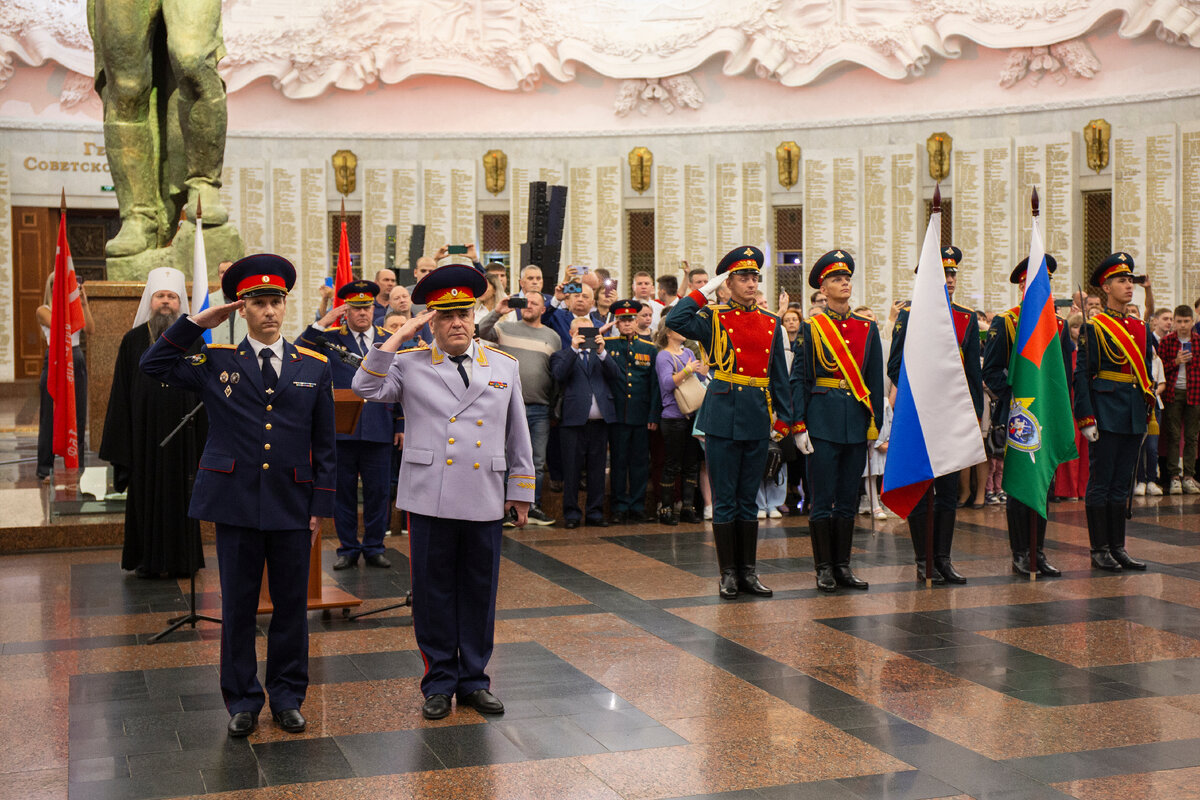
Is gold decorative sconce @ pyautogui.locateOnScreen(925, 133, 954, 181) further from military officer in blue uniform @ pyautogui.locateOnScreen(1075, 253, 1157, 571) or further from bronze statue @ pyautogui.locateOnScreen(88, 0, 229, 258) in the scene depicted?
bronze statue @ pyautogui.locateOnScreen(88, 0, 229, 258)

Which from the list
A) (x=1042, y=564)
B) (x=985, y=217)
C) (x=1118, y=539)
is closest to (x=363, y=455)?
(x=1042, y=564)

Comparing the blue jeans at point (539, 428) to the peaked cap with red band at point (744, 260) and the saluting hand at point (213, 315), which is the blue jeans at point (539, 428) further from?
the saluting hand at point (213, 315)

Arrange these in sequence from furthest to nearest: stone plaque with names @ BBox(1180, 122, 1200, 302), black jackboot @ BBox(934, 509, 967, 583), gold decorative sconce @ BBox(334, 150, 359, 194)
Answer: gold decorative sconce @ BBox(334, 150, 359, 194)
stone plaque with names @ BBox(1180, 122, 1200, 302)
black jackboot @ BBox(934, 509, 967, 583)

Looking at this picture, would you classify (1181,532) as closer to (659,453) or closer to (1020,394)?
(1020,394)

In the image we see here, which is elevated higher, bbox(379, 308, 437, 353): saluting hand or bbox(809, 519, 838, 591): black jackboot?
bbox(379, 308, 437, 353): saluting hand

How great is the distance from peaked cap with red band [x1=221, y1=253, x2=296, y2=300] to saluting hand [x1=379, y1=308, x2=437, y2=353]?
41cm

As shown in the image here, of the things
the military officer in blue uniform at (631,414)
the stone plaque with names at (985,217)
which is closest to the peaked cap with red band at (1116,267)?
the military officer in blue uniform at (631,414)

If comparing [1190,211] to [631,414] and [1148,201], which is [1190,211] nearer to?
[1148,201]

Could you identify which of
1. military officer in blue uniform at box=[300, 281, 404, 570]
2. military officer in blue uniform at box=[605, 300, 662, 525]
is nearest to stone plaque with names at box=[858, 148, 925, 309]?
military officer in blue uniform at box=[605, 300, 662, 525]

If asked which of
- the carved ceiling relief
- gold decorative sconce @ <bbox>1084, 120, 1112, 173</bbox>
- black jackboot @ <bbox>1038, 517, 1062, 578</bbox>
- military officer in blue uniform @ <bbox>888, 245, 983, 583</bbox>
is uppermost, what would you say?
the carved ceiling relief

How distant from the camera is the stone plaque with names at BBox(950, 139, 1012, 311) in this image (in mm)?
16266

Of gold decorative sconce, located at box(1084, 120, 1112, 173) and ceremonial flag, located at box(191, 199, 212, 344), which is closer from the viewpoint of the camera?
ceremonial flag, located at box(191, 199, 212, 344)

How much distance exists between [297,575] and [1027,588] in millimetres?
4200

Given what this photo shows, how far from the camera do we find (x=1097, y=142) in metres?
15.7
